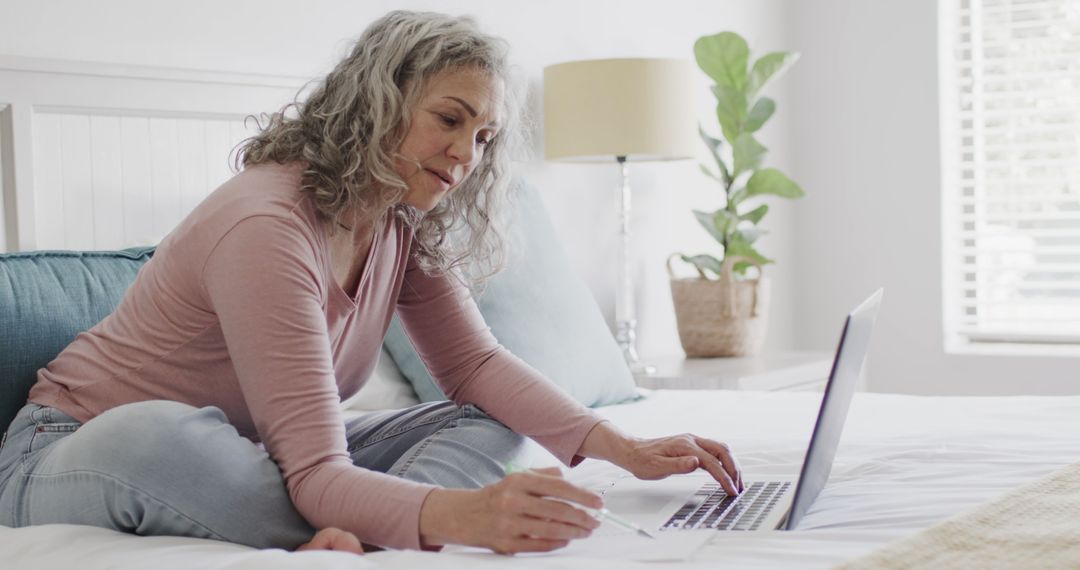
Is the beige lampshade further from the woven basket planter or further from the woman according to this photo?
the woman

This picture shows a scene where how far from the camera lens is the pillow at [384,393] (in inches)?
88.0

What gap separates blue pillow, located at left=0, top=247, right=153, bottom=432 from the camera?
1539 mm

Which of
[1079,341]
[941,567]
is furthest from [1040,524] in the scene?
[1079,341]

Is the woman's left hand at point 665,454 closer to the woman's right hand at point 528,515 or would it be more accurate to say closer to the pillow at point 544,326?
the woman's right hand at point 528,515

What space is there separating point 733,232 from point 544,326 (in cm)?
121

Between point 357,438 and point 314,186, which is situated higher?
point 314,186

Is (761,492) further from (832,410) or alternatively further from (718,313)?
(718,313)

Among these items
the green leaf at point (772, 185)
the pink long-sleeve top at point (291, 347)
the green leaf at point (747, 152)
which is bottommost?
the pink long-sleeve top at point (291, 347)

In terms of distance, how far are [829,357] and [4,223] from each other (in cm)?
221

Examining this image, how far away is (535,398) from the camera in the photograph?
1.64m

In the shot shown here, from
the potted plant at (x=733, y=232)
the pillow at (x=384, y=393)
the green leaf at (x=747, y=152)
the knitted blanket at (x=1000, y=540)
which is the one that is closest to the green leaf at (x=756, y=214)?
the potted plant at (x=733, y=232)

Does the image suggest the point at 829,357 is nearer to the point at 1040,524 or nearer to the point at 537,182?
the point at 537,182

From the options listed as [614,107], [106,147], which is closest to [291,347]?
[106,147]

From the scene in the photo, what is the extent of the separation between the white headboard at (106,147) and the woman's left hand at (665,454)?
878 mm
